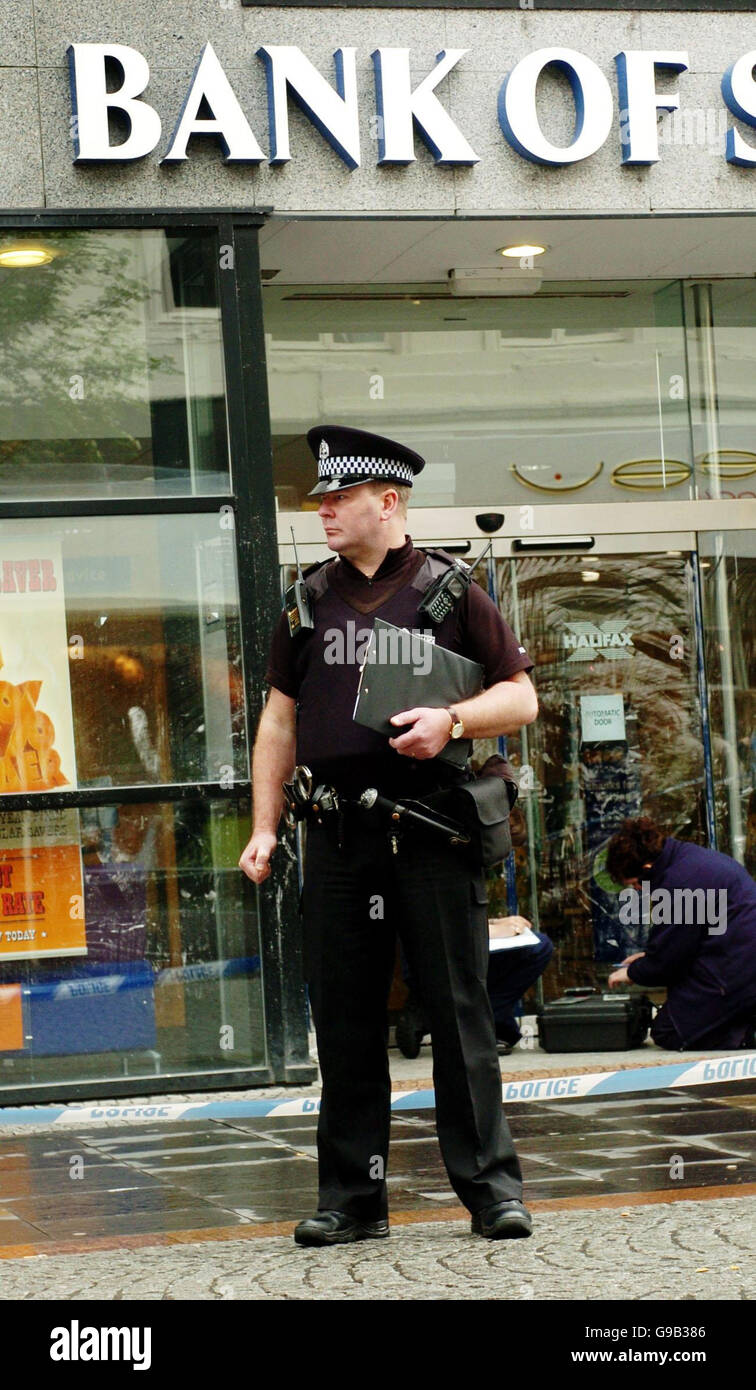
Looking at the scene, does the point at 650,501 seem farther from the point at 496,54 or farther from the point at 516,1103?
the point at 516,1103

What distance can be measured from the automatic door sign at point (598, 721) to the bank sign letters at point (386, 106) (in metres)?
3.16

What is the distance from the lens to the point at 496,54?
889 centimetres

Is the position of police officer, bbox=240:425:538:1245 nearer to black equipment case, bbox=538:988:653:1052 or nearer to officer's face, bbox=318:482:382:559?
officer's face, bbox=318:482:382:559

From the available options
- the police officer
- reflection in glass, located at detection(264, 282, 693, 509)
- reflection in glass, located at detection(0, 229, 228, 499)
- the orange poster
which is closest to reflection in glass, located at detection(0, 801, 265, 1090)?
the orange poster

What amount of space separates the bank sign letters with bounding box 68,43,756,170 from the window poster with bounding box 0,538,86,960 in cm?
190

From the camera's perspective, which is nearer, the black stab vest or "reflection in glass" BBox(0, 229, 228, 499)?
the black stab vest

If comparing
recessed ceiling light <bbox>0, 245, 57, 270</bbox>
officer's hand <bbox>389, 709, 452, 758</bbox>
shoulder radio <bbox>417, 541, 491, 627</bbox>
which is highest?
recessed ceiling light <bbox>0, 245, 57, 270</bbox>

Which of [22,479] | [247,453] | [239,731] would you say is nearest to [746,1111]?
[239,731]

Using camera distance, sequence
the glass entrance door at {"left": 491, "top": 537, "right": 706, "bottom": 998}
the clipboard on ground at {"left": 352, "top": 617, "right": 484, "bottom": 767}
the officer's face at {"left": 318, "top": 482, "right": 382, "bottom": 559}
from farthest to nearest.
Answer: the glass entrance door at {"left": 491, "top": 537, "right": 706, "bottom": 998}, the officer's face at {"left": 318, "top": 482, "right": 382, "bottom": 559}, the clipboard on ground at {"left": 352, "top": 617, "right": 484, "bottom": 767}

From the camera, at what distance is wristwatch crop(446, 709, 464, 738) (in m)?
4.85

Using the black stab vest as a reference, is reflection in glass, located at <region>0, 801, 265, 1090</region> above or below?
below

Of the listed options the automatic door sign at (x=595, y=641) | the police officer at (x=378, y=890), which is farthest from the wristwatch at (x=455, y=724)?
the automatic door sign at (x=595, y=641)

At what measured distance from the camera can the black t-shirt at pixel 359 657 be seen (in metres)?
4.97

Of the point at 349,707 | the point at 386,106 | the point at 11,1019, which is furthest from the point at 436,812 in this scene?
the point at 386,106
